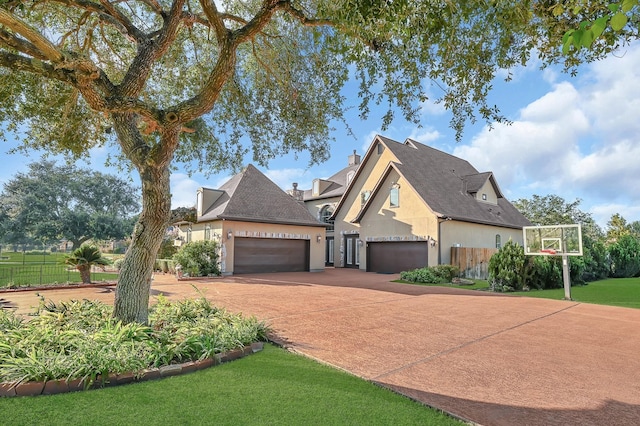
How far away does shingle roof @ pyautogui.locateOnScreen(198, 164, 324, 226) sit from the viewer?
67.3 ft

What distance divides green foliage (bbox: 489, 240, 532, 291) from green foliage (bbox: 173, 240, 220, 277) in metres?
13.6

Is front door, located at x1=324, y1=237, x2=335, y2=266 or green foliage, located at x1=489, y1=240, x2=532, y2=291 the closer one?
green foliage, located at x1=489, y1=240, x2=532, y2=291

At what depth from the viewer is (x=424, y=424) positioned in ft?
11.2

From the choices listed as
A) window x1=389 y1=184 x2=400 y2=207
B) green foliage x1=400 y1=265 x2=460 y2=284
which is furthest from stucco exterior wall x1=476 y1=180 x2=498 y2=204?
green foliage x1=400 y1=265 x2=460 y2=284

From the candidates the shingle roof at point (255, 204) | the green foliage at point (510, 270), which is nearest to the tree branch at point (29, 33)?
the shingle roof at point (255, 204)

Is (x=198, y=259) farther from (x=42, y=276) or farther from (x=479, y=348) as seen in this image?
(x=479, y=348)

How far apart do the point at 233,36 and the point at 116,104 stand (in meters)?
2.46

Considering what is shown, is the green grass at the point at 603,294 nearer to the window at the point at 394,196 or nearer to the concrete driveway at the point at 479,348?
the concrete driveway at the point at 479,348

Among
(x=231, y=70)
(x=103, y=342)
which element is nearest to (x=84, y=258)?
(x=103, y=342)

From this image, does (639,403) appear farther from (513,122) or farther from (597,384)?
(513,122)

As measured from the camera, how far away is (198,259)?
1881cm

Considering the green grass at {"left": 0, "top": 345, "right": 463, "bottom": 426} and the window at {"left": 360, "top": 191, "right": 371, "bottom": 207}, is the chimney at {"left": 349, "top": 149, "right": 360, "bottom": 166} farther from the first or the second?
the green grass at {"left": 0, "top": 345, "right": 463, "bottom": 426}

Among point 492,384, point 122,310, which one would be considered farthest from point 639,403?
point 122,310

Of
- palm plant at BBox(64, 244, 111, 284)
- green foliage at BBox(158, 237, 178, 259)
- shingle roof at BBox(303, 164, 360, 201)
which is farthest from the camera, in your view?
shingle roof at BBox(303, 164, 360, 201)
